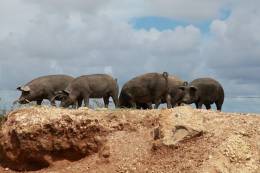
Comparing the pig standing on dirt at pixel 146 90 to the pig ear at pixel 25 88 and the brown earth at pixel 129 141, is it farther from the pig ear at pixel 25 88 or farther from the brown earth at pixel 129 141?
the brown earth at pixel 129 141

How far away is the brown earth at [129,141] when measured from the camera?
945 centimetres

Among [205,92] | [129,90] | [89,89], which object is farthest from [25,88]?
[205,92]

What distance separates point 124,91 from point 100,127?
518 inches

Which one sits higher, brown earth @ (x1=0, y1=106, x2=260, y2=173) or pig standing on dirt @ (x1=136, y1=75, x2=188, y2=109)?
pig standing on dirt @ (x1=136, y1=75, x2=188, y2=109)

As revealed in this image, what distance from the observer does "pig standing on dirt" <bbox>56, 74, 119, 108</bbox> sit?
2391cm

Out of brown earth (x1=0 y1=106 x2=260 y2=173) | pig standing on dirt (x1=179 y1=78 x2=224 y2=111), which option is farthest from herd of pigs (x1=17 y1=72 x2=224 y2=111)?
brown earth (x1=0 y1=106 x2=260 y2=173)

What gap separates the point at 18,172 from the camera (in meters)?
11.2

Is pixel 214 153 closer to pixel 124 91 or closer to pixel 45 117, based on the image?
pixel 45 117

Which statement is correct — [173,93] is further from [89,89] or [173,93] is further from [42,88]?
[42,88]

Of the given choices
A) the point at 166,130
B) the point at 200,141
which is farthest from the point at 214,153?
the point at 166,130

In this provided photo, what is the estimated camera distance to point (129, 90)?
23.6 m

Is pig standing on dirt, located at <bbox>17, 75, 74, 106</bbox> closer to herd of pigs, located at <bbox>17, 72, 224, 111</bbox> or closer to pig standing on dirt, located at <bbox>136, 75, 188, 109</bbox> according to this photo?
herd of pigs, located at <bbox>17, 72, 224, 111</bbox>

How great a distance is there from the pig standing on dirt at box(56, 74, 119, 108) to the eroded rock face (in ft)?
39.8

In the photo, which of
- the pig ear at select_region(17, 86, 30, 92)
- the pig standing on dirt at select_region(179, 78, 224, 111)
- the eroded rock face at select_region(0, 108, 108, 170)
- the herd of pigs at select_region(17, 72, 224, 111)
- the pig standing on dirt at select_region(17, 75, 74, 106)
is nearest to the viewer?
the eroded rock face at select_region(0, 108, 108, 170)
